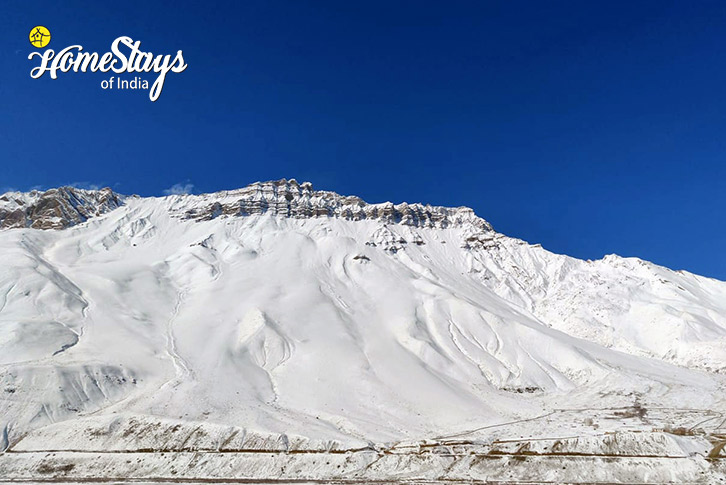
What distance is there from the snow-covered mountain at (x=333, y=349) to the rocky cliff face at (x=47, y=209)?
1.05 metres

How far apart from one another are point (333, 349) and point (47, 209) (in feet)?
477

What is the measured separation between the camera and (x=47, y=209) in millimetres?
182750

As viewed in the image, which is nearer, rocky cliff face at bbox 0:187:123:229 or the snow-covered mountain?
the snow-covered mountain

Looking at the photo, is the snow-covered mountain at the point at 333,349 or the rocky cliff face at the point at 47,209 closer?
the snow-covered mountain at the point at 333,349

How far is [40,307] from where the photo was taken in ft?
342

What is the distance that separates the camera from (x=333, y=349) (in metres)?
104

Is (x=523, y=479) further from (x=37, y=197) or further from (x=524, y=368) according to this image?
(x=37, y=197)

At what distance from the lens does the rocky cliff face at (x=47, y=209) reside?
580 ft

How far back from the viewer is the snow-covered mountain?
63.7m

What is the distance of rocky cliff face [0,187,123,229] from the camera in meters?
177

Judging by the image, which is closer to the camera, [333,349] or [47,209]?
[333,349]

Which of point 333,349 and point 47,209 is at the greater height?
point 47,209

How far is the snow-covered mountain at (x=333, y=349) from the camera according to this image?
209ft

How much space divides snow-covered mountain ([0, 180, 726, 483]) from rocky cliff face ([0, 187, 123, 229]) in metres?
1.05
